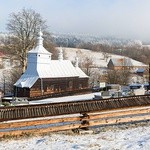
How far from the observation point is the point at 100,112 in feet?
52.5

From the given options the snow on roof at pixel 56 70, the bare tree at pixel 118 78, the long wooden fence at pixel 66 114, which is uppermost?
the snow on roof at pixel 56 70

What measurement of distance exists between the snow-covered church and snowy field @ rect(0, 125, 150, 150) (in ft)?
76.7

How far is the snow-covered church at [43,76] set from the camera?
37.4m

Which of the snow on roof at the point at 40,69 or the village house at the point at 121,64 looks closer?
the snow on roof at the point at 40,69

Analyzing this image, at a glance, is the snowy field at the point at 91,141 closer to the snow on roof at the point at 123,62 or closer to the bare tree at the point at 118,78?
the bare tree at the point at 118,78

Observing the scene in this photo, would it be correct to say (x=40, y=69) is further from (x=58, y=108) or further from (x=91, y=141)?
(x=91, y=141)

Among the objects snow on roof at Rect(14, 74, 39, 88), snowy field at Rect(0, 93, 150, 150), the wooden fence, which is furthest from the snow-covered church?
snowy field at Rect(0, 93, 150, 150)

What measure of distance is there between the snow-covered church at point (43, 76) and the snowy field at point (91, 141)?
2339 cm

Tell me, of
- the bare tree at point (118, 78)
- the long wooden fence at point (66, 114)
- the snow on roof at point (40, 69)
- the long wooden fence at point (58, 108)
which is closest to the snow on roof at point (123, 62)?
the bare tree at point (118, 78)

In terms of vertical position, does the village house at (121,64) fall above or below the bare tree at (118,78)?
above

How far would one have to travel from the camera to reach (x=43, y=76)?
38.0m

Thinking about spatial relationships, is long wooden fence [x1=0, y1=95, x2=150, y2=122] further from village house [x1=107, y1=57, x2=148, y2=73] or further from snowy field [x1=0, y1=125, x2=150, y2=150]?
village house [x1=107, y1=57, x2=148, y2=73]

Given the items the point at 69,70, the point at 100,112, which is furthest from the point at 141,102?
the point at 69,70

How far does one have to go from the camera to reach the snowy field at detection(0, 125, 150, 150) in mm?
11900
